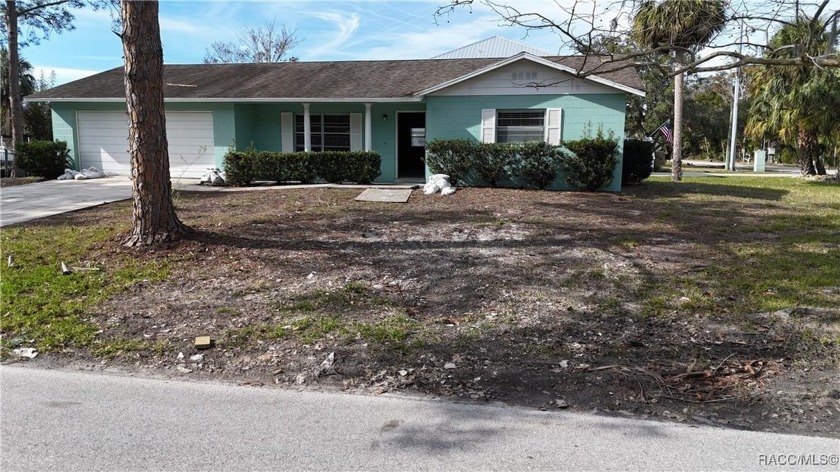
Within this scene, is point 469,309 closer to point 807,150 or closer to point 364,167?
point 364,167

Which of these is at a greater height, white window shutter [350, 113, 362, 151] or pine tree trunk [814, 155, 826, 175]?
white window shutter [350, 113, 362, 151]

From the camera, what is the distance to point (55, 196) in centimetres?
1341

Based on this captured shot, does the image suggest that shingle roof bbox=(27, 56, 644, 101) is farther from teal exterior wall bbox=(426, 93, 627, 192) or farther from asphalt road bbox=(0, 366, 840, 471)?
asphalt road bbox=(0, 366, 840, 471)

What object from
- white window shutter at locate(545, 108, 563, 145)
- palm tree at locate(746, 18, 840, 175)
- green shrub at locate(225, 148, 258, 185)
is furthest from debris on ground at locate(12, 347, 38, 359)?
palm tree at locate(746, 18, 840, 175)

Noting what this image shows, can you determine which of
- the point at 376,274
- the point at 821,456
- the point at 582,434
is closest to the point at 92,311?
the point at 376,274

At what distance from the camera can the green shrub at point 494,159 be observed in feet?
49.4

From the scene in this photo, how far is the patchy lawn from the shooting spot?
14.2ft

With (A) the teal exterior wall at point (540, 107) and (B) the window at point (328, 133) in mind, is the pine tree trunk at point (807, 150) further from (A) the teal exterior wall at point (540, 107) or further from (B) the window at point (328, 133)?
(B) the window at point (328, 133)

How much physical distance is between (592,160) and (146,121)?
1077cm

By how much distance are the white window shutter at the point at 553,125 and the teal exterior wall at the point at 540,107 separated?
11cm

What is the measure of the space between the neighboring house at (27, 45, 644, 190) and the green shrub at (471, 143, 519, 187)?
30.2 inches

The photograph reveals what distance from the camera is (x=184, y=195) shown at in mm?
13508

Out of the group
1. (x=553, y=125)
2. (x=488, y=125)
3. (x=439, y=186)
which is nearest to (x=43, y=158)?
A: (x=439, y=186)

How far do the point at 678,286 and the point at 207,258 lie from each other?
5585mm
